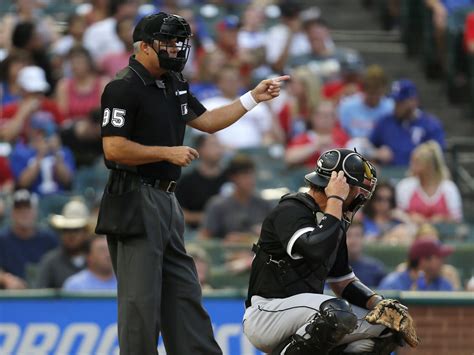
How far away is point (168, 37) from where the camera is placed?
6738 mm

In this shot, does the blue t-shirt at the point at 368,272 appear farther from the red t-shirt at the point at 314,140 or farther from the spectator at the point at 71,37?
the spectator at the point at 71,37

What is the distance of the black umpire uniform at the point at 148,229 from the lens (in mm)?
6719

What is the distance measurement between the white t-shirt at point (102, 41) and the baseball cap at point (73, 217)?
2.99 m

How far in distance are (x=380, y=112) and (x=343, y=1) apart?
5.17m

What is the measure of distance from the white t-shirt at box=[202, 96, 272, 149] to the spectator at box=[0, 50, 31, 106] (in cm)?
194

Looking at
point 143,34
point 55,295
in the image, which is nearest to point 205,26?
point 55,295

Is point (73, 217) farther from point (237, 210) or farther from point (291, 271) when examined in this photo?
point (291, 271)

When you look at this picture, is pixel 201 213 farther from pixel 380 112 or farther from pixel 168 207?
pixel 168 207

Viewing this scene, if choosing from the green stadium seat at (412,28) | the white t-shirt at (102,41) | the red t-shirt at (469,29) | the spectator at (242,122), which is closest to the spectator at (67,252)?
the spectator at (242,122)

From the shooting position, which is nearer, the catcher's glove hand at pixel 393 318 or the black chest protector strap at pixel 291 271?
the catcher's glove hand at pixel 393 318

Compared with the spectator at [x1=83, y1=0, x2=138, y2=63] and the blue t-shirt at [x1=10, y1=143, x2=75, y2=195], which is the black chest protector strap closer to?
the blue t-shirt at [x1=10, y1=143, x2=75, y2=195]

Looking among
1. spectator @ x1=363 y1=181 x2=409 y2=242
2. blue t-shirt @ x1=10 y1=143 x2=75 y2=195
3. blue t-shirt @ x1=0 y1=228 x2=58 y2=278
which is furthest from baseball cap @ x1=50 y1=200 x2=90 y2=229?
spectator @ x1=363 y1=181 x2=409 y2=242

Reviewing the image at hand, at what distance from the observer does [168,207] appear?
6.86 m

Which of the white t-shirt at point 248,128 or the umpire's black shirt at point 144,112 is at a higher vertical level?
the umpire's black shirt at point 144,112
